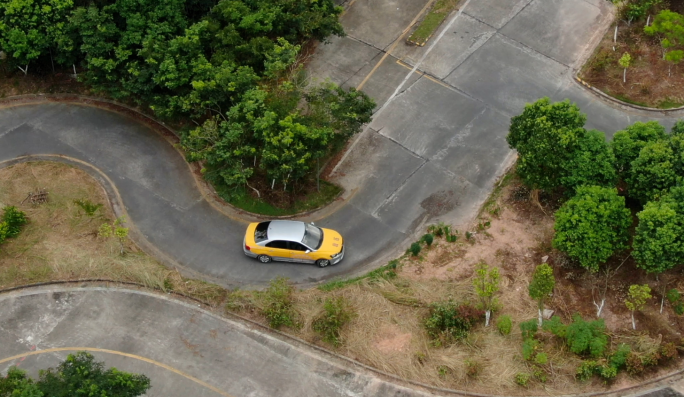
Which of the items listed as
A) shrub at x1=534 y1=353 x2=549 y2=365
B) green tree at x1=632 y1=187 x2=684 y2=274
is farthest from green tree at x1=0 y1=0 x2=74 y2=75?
green tree at x1=632 y1=187 x2=684 y2=274

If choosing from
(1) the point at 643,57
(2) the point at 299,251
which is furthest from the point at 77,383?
(1) the point at 643,57

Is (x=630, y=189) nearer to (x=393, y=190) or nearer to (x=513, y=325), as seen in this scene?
(x=513, y=325)

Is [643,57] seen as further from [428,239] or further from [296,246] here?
[296,246]

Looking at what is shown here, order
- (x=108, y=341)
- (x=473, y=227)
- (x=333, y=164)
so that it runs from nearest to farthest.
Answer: (x=108, y=341) < (x=473, y=227) < (x=333, y=164)

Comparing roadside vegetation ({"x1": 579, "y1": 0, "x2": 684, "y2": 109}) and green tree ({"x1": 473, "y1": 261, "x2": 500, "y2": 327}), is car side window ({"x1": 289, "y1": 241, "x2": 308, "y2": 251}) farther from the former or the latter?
roadside vegetation ({"x1": 579, "y1": 0, "x2": 684, "y2": 109})

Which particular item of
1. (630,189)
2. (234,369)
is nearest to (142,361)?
(234,369)

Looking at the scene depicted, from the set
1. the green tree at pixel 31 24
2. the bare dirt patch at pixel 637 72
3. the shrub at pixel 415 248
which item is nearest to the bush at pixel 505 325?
the shrub at pixel 415 248

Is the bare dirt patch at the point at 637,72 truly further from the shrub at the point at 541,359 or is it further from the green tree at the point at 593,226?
the shrub at the point at 541,359
